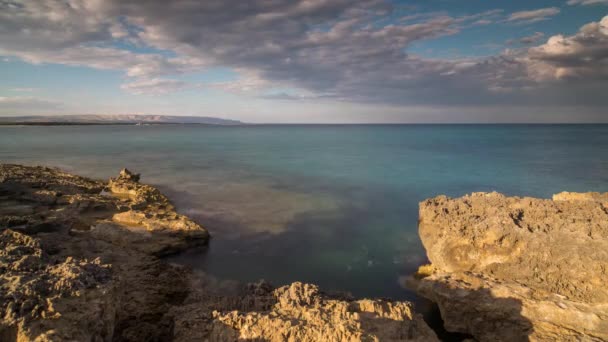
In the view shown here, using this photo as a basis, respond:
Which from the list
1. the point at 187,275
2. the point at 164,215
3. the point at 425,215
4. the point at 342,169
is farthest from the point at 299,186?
the point at 187,275

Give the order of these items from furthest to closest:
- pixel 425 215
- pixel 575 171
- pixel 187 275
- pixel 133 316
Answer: pixel 575 171, pixel 425 215, pixel 187 275, pixel 133 316

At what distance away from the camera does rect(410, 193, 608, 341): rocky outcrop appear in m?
6.87

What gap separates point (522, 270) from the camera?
8156 mm

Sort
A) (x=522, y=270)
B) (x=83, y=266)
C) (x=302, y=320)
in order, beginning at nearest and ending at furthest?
1. (x=302, y=320)
2. (x=83, y=266)
3. (x=522, y=270)

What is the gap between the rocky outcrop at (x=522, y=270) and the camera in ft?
22.5

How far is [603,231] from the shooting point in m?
8.24

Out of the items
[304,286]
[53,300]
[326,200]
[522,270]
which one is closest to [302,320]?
[304,286]

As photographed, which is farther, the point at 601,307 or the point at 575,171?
the point at 575,171

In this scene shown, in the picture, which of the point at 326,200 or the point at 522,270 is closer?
the point at 522,270

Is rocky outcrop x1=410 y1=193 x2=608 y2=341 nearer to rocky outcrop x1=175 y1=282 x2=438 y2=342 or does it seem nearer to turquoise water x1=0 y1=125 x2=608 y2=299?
turquoise water x1=0 y1=125 x2=608 y2=299

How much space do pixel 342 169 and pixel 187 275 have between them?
27.1 metres

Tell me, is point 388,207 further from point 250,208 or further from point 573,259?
point 573,259

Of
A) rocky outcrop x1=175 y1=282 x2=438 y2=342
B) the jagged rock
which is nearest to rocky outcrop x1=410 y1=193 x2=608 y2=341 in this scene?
rocky outcrop x1=175 y1=282 x2=438 y2=342

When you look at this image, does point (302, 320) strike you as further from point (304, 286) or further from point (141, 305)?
point (141, 305)
